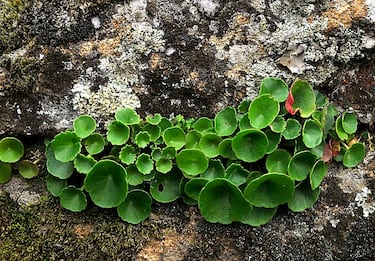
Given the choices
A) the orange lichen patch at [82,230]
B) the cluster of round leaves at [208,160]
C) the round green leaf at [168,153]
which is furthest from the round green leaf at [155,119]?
the orange lichen patch at [82,230]

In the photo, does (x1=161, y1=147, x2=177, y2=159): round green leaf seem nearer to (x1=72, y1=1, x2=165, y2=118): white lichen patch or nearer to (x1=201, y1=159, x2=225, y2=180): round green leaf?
(x1=201, y1=159, x2=225, y2=180): round green leaf

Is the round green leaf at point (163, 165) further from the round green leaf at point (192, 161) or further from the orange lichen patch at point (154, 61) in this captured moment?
the orange lichen patch at point (154, 61)

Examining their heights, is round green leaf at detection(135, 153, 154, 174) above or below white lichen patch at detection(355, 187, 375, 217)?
above

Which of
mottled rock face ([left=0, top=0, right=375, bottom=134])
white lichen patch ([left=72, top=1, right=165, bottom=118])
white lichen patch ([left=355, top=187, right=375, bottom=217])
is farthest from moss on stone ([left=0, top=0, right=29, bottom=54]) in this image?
white lichen patch ([left=355, top=187, right=375, bottom=217])

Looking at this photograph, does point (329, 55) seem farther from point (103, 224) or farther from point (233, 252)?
point (103, 224)

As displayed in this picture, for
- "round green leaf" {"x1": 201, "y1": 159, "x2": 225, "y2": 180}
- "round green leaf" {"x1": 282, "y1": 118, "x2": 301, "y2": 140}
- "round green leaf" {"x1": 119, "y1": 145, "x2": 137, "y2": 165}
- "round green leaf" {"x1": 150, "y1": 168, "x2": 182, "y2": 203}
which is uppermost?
"round green leaf" {"x1": 282, "y1": 118, "x2": 301, "y2": 140}

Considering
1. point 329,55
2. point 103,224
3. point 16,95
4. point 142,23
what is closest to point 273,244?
point 103,224
